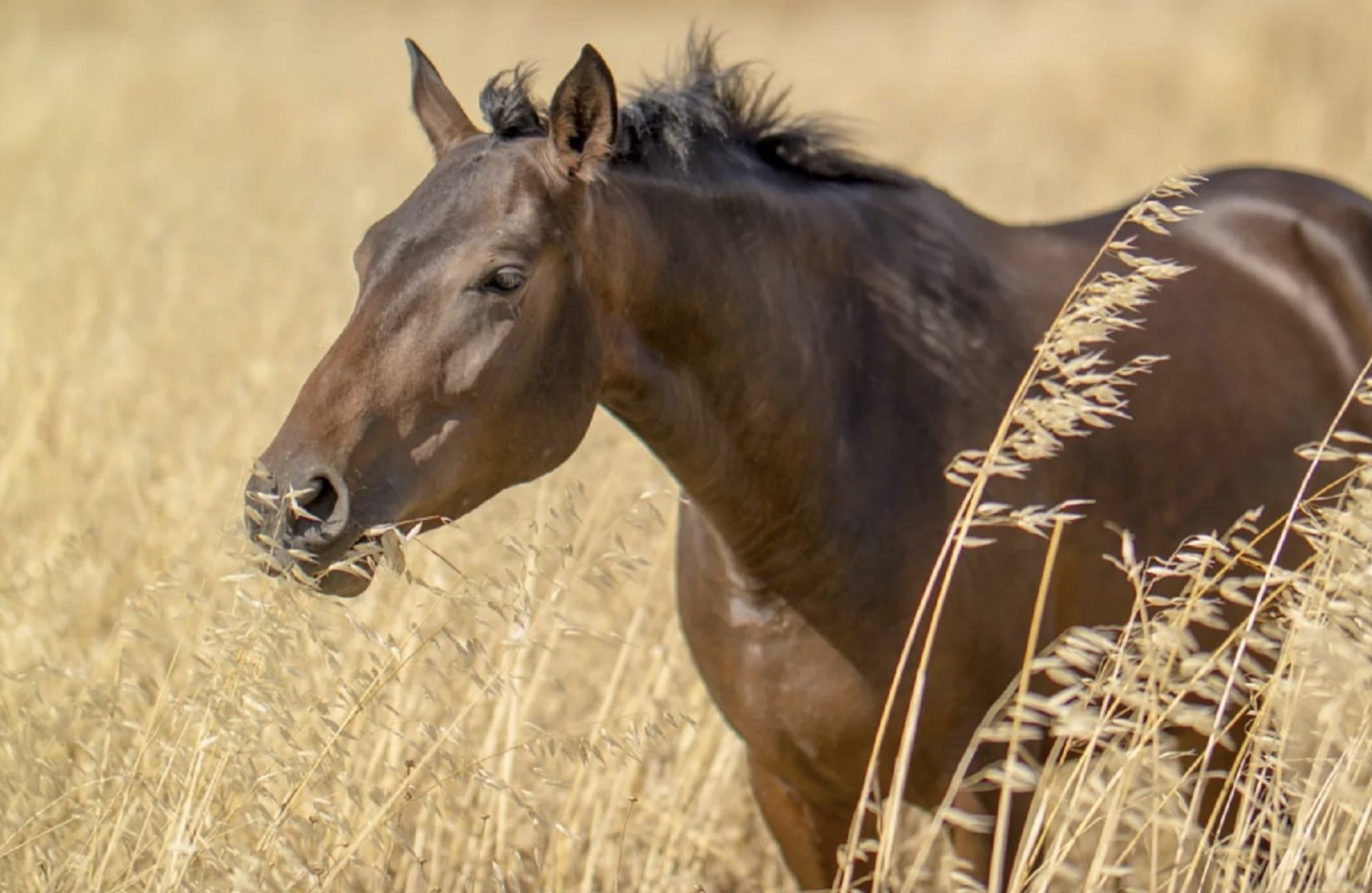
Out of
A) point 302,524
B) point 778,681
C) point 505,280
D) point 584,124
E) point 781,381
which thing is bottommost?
point 778,681

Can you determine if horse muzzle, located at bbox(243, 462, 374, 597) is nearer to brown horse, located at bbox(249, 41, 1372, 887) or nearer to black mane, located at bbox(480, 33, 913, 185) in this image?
brown horse, located at bbox(249, 41, 1372, 887)

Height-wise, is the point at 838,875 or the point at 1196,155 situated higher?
the point at 1196,155

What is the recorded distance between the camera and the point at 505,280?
8.12 ft

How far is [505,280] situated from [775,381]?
2.23 feet

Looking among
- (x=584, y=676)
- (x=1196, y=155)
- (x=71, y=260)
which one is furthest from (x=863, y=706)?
(x=1196, y=155)

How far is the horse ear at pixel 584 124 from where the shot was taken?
259 centimetres

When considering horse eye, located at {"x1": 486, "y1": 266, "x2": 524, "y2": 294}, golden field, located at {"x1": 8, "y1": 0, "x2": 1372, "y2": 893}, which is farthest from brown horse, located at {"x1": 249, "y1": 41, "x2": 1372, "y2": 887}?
golden field, located at {"x1": 8, "y1": 0, "x2": 1372, "y2": 893}

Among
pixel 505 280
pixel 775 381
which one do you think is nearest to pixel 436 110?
pixel 505 280

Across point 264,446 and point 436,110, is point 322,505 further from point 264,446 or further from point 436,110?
point 264,446

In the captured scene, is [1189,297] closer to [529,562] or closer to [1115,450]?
[1115,450]

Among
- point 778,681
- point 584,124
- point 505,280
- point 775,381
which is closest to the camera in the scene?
point 505,280

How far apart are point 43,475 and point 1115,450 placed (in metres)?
3.56

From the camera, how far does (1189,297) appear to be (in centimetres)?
359

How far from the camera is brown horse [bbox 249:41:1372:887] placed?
2447mm
